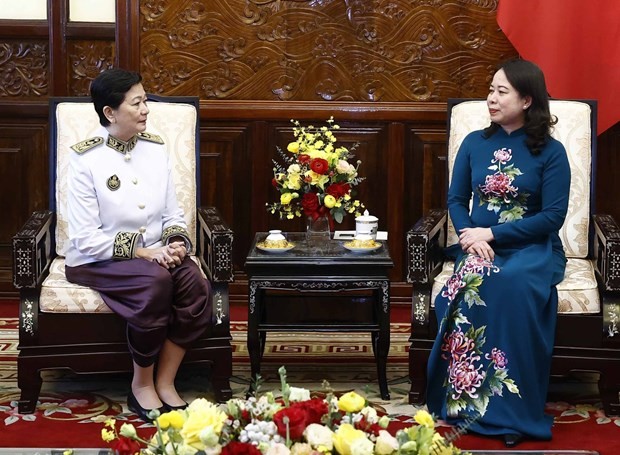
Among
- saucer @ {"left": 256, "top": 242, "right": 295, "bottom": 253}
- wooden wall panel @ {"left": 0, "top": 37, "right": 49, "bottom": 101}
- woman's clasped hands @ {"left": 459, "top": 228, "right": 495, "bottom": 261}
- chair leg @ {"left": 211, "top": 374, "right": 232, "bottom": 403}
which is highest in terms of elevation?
wooden wall panel @ {"left": 0, "top": 37, "right": 49, "bottom": 101}

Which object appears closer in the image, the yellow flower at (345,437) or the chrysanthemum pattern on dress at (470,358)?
the yellow flower at (345,437)

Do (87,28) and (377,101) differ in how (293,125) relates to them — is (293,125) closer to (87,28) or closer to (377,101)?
(377,101)

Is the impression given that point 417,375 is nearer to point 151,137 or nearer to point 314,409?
point 151,137

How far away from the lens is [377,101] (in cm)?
528

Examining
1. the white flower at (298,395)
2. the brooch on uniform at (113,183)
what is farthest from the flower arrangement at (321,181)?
the white flower at (298,395)

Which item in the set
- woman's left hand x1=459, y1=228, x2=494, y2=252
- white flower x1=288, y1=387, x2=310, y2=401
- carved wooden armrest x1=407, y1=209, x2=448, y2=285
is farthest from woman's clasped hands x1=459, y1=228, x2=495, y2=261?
white flower x1=288, y1=387, x2=310, y2=401

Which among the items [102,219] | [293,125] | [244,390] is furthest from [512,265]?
[293,125]

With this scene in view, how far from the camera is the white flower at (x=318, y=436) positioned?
1659 mm

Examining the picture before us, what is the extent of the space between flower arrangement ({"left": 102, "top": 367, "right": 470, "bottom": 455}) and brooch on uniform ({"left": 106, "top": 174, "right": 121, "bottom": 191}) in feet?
7.28

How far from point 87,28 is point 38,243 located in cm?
168

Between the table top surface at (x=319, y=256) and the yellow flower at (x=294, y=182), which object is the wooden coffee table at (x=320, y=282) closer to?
the table top surface at (x=319, y=256)

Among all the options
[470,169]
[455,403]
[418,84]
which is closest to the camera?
[455,403]

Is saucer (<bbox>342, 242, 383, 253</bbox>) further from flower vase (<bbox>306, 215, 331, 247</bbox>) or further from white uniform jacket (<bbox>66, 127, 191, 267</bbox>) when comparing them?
white uniform jacket (<bbox>66, 127, 191, 267</bbox>)

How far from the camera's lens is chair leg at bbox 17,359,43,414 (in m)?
3.83
